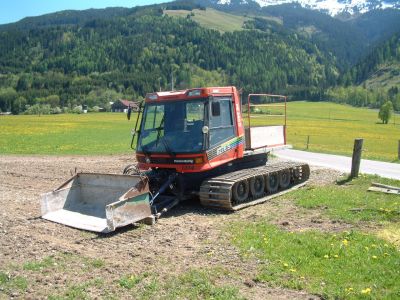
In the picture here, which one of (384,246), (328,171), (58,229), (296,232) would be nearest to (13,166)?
(58,229)

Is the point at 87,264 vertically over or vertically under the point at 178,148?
under

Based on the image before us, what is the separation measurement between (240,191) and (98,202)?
12.9ft

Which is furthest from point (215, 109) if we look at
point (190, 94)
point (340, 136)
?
point (340, 136)

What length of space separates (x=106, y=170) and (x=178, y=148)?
8.24 meters

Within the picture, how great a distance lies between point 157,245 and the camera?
9.36 metres

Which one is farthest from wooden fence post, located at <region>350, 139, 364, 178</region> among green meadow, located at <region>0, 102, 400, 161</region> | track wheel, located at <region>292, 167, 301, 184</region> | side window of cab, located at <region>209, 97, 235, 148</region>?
side window of cab, located at <region>209, 97, 235, 148</region>

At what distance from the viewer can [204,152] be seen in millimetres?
12258

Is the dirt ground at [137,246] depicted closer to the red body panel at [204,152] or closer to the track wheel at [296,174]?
the red body panel at [204,152]

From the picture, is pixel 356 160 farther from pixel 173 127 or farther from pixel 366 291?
pixel 366 291

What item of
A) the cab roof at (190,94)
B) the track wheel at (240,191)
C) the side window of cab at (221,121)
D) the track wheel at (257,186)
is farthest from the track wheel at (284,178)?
the cab roof at (190,94)

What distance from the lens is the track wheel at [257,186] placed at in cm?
1373

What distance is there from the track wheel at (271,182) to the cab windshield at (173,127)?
3145 millimetres

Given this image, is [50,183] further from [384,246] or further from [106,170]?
[384,246]

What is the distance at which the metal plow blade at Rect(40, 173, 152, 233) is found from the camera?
10.4 meters
